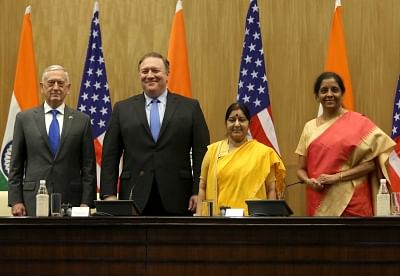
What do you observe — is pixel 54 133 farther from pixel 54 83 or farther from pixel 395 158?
pixel 395 158

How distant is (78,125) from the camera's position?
5789 mm

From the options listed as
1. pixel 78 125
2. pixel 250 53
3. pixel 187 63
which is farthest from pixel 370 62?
pixel 78 125

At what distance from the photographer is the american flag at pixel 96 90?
739 centimetres

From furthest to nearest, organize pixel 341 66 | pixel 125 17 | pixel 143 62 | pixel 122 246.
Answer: pixel 125 17, pixel 341 66, pixel 143 62, pixel 122 246

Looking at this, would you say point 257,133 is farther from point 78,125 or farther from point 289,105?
point 78,125

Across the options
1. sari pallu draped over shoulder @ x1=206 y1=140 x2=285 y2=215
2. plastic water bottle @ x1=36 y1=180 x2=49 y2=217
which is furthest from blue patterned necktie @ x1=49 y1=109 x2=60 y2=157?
sari pallu draped over shoulder @ x1=206 y1=140 x2=285 y2=215

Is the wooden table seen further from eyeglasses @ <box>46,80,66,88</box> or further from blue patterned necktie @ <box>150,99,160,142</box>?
eyeglasses @ <box>46,80,66,88</box>

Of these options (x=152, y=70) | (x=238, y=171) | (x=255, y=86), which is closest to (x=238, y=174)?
(x=238, y=171)

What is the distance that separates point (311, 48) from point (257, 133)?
91cm

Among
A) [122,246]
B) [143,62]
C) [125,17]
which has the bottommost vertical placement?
[122,246]

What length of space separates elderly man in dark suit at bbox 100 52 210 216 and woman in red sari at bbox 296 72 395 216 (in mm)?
724

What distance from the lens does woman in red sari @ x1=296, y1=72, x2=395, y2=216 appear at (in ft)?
17.5

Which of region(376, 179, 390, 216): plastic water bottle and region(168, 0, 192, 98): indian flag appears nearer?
region(376, 179, 390, 216): plastic water bottle

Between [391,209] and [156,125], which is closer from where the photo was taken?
[391,209]
